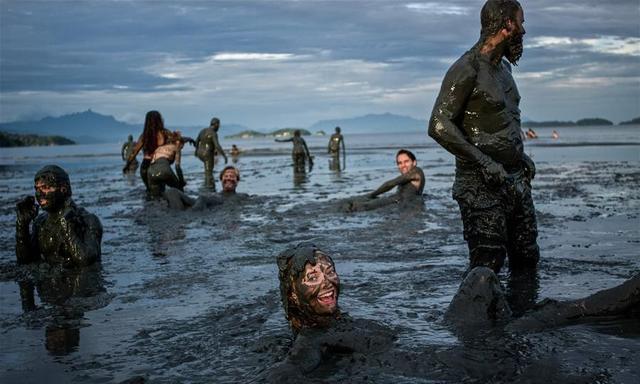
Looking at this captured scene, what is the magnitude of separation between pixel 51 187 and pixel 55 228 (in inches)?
20.3

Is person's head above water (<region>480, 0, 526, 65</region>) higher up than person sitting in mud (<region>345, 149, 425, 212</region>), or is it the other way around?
person's head above water (<region>480, 0, 526, 65</region>)

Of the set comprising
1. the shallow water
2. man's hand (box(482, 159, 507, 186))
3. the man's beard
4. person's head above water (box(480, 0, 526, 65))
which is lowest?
the shallow water

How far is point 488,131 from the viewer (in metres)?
5.52

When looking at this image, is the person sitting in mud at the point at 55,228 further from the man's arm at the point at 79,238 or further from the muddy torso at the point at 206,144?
the muddy torso at the point at 206,144

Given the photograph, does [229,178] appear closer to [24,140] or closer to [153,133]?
[153,133]

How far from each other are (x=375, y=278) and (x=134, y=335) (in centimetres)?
255

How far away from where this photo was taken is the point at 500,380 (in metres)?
3.78

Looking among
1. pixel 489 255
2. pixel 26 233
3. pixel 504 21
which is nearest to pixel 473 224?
pixel 489 255

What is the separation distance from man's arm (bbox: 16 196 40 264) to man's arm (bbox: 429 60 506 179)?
169 inches

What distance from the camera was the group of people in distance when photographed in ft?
14.4

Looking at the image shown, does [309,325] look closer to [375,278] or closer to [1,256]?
[375,278]

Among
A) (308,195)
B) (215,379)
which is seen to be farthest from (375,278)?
(308,195)

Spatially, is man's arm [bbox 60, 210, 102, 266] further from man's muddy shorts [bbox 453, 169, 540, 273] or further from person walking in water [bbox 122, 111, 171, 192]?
person walking in water [bbox 122, 111, 171, 192]

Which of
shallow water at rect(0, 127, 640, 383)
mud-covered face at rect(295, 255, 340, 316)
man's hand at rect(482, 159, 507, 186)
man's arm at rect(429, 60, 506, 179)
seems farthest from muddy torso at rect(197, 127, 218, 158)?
mud-covered face at rect(295, 255, 340, 316)
